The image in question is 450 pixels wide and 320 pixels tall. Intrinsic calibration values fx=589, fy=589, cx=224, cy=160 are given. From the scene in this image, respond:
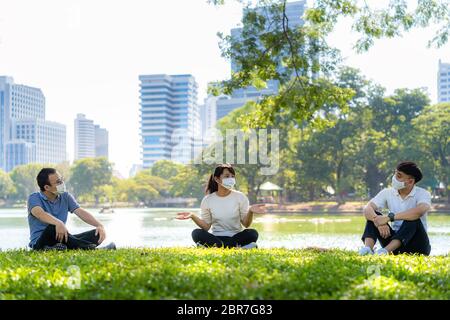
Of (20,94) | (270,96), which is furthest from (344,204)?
(20,94)

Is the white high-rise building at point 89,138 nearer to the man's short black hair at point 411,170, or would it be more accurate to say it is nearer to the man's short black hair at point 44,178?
the man's short black hair at point 44,178

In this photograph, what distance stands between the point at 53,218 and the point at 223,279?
2344 mm

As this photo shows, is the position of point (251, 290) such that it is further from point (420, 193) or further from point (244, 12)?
point (244, 12)

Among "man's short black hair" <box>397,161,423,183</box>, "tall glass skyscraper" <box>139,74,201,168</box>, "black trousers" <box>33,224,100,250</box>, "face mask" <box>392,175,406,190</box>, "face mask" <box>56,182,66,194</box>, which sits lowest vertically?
"black trousers" <box>33,224,100,250</box>

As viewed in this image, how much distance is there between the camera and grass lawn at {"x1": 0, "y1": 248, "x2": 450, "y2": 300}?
117 inches

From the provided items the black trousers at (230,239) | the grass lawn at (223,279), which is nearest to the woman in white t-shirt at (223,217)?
the black trousers at (230,239)

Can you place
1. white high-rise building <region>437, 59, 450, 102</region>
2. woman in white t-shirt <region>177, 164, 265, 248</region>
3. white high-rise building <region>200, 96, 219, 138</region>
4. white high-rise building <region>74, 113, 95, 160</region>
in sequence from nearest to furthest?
woman in white t-shirt <region>177, 164, 265, 248</region>
white high-rise building <region>437, 59, 450, 102</region>
white high-rise building <region>200, 96, 219, 138</region>
white high-rise building <region>74, 113, 95, 160</region>

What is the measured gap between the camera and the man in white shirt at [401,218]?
5012 millimetres

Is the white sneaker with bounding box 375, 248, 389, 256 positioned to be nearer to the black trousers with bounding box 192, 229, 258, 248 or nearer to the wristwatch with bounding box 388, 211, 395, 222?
the wristwatch with bounding box 388, 211, 395, 222

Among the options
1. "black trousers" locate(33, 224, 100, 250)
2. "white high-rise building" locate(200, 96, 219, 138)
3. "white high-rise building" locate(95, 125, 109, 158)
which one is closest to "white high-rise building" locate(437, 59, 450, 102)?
"white high-rise building" locate(200, 96, 219, 138)

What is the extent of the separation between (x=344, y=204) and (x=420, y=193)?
31534 mm

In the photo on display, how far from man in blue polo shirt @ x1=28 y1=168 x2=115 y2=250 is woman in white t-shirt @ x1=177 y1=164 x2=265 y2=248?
0.90 metres

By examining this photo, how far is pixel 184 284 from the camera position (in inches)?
122

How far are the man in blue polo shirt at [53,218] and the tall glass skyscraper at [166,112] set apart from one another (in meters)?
79.5
